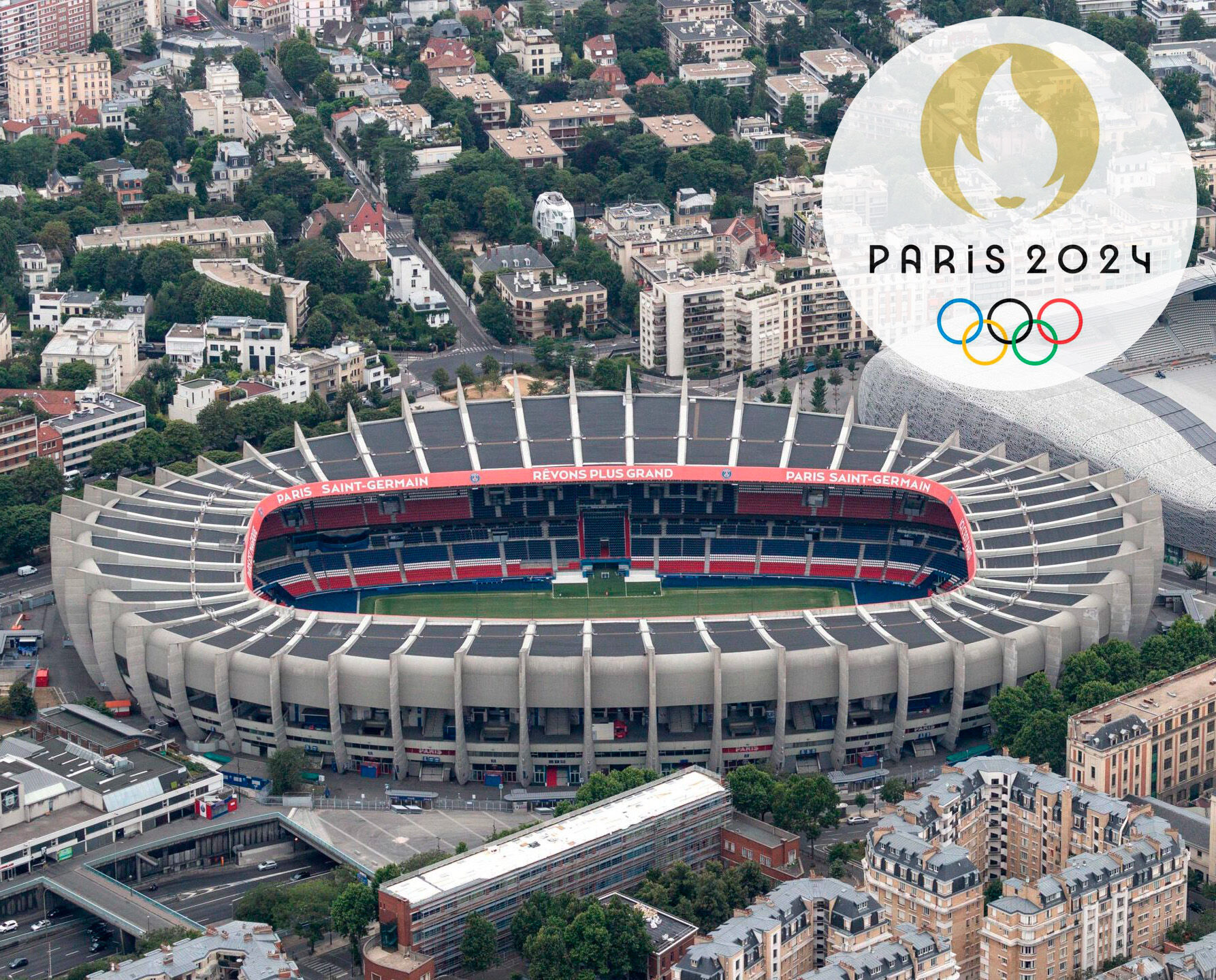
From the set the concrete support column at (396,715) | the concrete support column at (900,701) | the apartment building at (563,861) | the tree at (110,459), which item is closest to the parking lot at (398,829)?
the concrete support column at (396,715)

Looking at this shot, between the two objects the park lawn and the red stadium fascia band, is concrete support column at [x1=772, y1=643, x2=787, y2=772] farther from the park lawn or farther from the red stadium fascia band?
the red stadium fascia band

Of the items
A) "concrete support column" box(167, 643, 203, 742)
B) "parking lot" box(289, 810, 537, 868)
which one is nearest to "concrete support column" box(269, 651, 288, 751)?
"concrete support column" box(167, 643, 203, 742)

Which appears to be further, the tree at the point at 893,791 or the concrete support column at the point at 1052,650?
the concrete support column at the point at 1052,650

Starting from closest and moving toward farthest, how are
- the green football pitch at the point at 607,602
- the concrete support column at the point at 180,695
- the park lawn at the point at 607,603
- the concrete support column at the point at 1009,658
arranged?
the concrete support column at the point at 1009,658 → the concrete support column at the point at 180,695 → the park lawn at the point at 607,603 → the green football pitch at the point at 607,602

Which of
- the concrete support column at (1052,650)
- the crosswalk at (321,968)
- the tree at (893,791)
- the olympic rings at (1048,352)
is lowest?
the crosswalk at (321,968)

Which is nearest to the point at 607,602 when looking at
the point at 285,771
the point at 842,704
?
the point at 842,704

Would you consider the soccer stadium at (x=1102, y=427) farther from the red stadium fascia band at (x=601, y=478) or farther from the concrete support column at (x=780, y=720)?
the concrete support column at (x=780, y=720)

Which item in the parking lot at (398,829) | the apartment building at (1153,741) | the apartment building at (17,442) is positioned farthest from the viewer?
the apartment building at (17,442)
